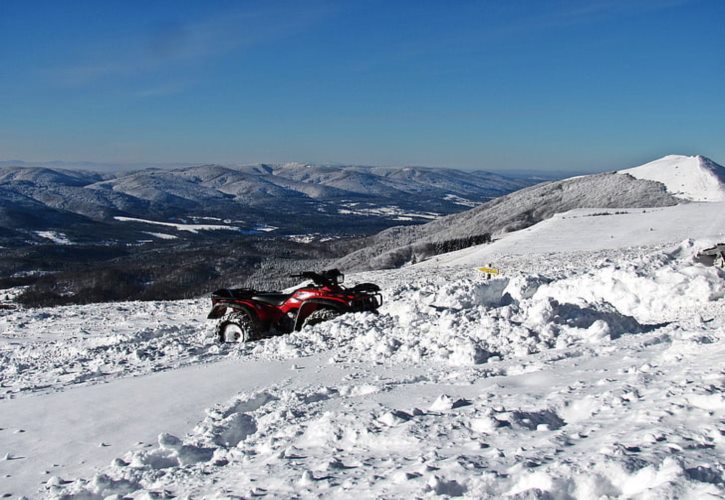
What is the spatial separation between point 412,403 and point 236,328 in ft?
17.7

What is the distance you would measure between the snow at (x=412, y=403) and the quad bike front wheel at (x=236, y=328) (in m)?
0.43

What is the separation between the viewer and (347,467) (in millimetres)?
4539

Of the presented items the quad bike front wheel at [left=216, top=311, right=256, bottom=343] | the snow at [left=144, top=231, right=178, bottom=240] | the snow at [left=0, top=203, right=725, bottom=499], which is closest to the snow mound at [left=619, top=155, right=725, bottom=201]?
the snow at [left=0, top=203, right=725, bottom=499]

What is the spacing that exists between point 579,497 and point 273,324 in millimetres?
7948

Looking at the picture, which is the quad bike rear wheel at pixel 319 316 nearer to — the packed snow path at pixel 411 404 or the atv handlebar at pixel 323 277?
the atv handlebar at pixel 323 277

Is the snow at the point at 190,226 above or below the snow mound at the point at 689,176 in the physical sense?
below

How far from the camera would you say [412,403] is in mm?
6102

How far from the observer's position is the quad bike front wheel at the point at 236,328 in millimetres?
10742

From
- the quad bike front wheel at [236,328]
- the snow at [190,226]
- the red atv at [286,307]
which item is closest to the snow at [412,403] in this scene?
the quad bike front wheel at [236,328]

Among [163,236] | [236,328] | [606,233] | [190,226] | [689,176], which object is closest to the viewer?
[236,328]

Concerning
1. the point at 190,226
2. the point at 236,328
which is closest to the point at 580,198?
the point at 236,328

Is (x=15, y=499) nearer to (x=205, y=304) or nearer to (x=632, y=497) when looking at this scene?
(x=632, y=497)

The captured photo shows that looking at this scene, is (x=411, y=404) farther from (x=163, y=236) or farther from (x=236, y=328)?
(x=163, y=236)

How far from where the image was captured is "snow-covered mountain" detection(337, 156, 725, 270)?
41719mm
